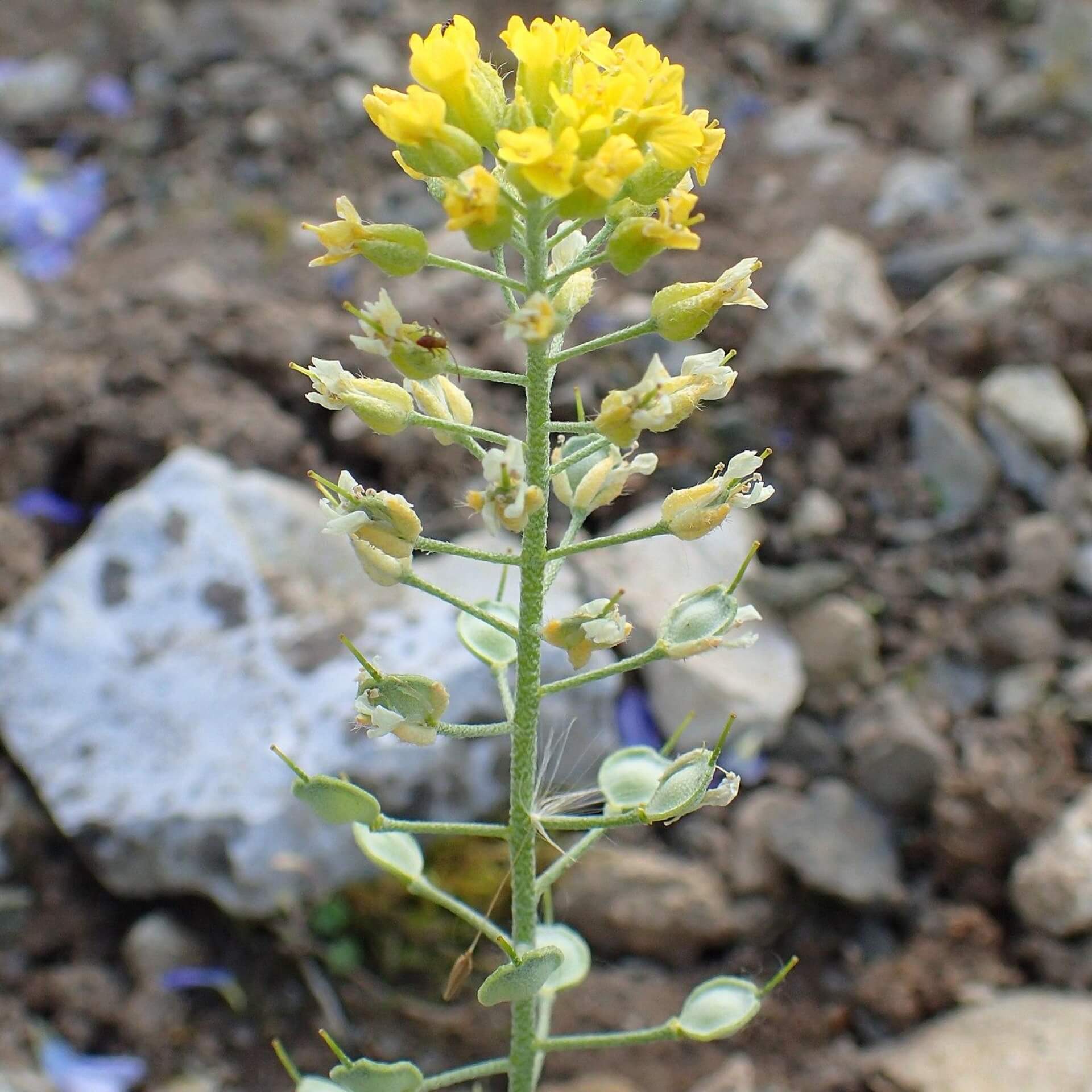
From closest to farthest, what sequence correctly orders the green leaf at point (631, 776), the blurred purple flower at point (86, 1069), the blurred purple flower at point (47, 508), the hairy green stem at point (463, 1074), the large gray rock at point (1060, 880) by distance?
1. the hairy green stem at point (463, 1074)
2. the green leaf at point (631, 776)
3. the blurred purple flower at point (86, 1069)
4. the large gray rock at point (1060, 880)
5. the blurred purple flower at point (47, 508)

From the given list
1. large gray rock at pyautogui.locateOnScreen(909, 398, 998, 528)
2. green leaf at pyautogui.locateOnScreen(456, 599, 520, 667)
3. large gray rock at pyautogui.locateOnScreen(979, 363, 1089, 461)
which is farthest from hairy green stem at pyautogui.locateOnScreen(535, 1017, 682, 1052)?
large gray rock at pyautogui.locateOnScreen(979, 363, 1089, 461)

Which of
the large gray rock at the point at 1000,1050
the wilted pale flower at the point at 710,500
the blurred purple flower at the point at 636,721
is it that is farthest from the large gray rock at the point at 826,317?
the wilted pale flower at the point at 710,500

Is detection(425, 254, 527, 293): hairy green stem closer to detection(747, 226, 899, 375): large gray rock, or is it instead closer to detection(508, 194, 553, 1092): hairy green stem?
detection(508, 194, 553, 1092): hairy green stem

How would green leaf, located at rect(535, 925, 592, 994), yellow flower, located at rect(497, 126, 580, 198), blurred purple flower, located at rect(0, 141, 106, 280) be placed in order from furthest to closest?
blurred purple flower, located at rect(0, 141, 106, 280), green leaf, located at rect(535, 925, 592, 994), yellow flower, located at rect(497, 126, 580, 198)

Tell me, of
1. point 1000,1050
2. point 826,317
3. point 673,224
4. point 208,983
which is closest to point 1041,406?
point 826,317

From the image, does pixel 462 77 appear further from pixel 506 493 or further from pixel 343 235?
pixel 506 493

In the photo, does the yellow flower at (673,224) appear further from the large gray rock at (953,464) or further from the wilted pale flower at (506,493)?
the large gray rock at (953,464)

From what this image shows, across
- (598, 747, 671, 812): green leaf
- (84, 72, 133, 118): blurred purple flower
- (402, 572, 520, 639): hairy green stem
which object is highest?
(402, 572, 520, 639): hairy green stem
